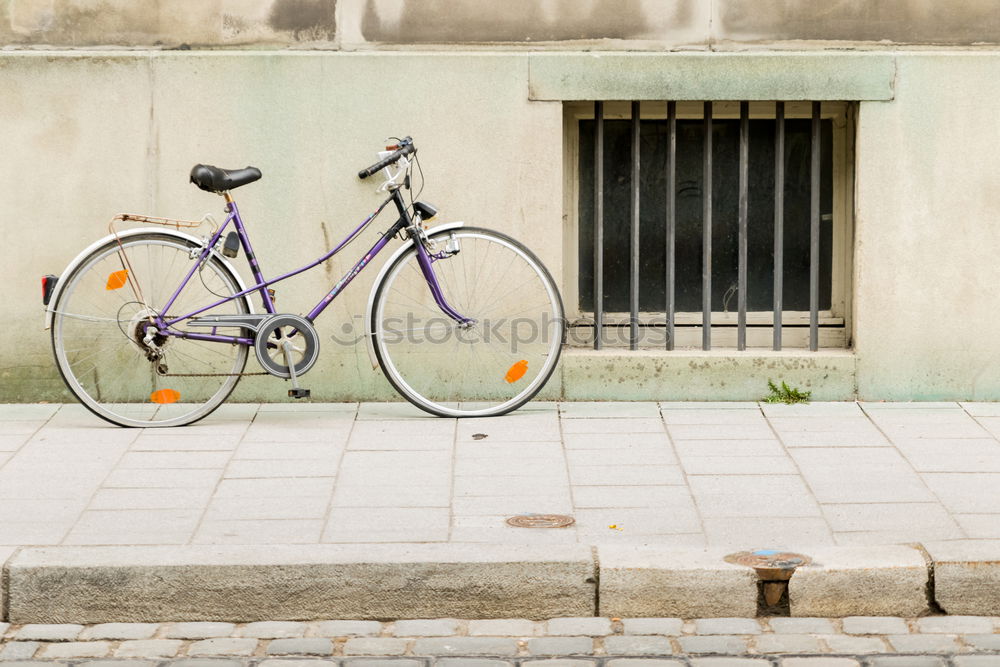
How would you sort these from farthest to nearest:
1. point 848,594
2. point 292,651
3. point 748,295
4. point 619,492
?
point 748,295
point 619,492
point 848,594
point 292,651

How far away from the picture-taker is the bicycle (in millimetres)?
6977

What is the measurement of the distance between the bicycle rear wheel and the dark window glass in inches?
78.5

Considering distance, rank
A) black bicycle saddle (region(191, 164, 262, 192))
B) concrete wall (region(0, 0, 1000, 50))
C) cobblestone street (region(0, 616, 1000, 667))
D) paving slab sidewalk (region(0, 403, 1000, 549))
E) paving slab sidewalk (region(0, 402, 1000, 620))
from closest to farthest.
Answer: cobblestone street (region(0, 616, 1000, 667)), paving slab sidewalk (region(0, 402, 1000, 620)), paving slab sidewalk (region(0, 403, 1000, 549)), black bicycle saddle (region(191, 164, 262, 192)), concrete wall (region(0, 0, 1000, 50))

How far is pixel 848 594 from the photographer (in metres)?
4.69

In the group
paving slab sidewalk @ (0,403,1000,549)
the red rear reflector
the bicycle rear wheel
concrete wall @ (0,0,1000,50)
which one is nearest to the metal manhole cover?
paving slab sidewalk @ (0,403,1000,549)

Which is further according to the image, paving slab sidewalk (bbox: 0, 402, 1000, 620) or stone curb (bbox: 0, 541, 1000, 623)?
paving slab sidewalk (bbox: 0, 402, 1000, 620)

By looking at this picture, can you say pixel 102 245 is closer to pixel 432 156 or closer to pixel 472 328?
pixel 432 156

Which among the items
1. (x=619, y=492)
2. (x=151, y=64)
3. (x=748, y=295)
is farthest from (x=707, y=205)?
(x=151, y=64)

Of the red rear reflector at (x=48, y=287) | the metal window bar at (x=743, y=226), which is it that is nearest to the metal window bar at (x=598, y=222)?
the metal window bar at (x=743, y=226)

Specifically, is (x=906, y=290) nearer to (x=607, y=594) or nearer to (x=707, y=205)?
(x=707, y=205)

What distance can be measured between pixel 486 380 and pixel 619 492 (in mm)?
1961

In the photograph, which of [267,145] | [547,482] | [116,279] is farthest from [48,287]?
[547,482]

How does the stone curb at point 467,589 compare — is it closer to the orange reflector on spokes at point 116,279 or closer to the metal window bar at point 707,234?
the orange reflector on spokes at point 116,279

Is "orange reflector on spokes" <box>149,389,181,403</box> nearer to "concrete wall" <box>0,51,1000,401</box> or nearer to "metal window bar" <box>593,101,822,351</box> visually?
"concrete wall" <box>0,51,1000,401</box>
